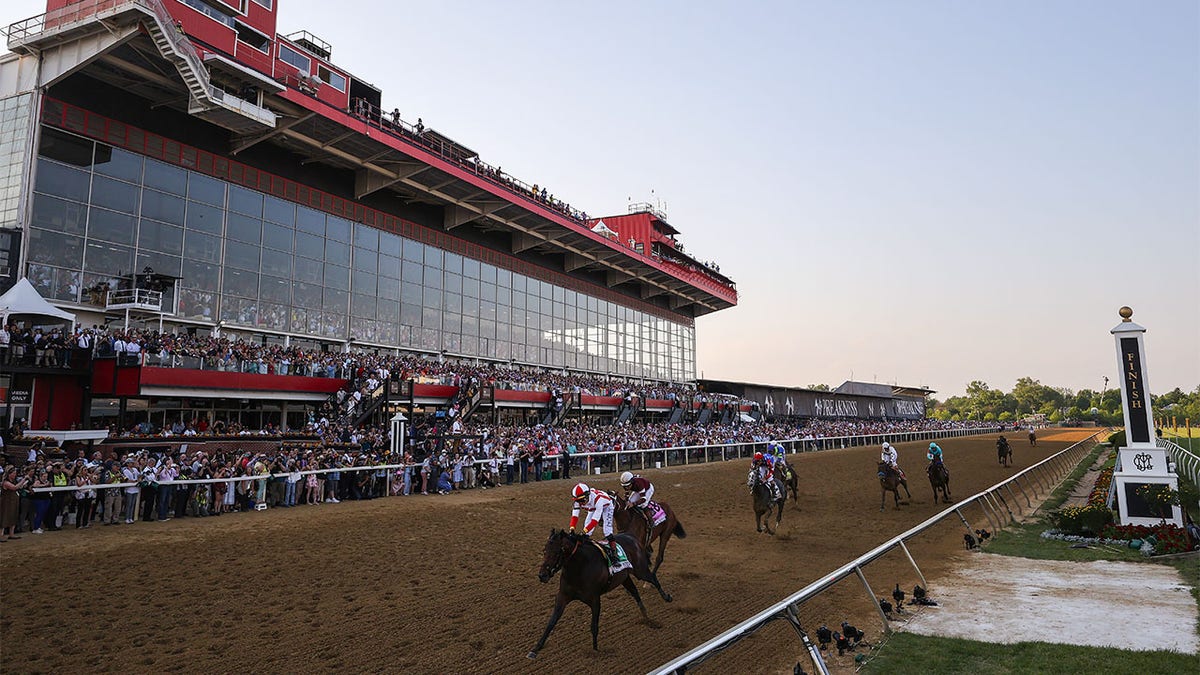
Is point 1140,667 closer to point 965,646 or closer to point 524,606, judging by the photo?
point 965,646

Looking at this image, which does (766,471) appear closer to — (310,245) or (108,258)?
(108,258)

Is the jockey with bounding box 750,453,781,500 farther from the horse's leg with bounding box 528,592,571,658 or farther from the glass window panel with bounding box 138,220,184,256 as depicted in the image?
the glass window panel with bounding box 138,220,184,256

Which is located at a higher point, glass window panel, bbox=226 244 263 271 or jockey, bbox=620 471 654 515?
glass window panel, bbox=226 244 263 271

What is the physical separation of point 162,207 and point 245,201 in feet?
12.5

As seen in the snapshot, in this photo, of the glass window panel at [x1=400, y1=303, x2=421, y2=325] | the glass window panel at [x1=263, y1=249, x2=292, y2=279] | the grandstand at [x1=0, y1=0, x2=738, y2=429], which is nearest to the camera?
the grandstand at [x1=0, y1=0, x2=738, y2=429]

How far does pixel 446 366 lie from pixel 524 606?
28.8 m

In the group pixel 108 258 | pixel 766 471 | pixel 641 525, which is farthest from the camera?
pixel 108 258

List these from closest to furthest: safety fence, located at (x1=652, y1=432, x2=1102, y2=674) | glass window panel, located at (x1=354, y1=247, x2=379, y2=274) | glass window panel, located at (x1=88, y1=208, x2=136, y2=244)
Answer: safety fence, located at (x1=652, y1=432, x2=1102, y2=674) → glass window panel, located at (x1=88, y1=208, x2=136, y2=244) → glass window panel, located at (x1=354, y1=247, x2=379, y2=274)

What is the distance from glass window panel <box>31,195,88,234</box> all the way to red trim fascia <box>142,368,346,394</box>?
25.2 feet

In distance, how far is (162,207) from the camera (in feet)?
89.9

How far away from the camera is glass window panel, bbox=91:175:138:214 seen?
25.4 m

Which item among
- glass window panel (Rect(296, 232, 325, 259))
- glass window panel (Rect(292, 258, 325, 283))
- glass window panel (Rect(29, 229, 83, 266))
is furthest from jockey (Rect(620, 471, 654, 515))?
glass window panel (Rect(296, 232, 325, 259))

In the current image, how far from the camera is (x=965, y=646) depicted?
6379mm

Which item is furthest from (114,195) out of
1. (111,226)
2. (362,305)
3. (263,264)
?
(362,305)
